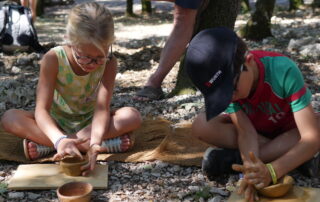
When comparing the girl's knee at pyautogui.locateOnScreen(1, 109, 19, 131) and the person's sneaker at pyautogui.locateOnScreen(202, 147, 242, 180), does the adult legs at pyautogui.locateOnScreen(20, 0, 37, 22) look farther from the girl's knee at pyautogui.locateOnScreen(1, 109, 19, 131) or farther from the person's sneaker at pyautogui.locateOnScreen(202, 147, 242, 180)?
the person's sneaker at pyautogui.locateOnScreen(202, 147, 242, 180)

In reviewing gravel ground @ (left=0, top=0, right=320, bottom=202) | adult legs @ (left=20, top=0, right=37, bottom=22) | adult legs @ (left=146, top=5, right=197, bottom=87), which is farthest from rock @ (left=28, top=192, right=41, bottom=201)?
adult legs @ (left=20, top=0, right=37, bottom=22)

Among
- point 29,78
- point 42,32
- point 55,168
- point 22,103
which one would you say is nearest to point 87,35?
point 55,168

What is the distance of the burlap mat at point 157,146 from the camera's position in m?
3.04

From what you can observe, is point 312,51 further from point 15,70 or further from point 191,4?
point 15,70

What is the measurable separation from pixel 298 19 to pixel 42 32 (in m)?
5.40

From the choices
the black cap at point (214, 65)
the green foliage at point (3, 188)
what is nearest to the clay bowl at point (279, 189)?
the black cap at point (214, 65)

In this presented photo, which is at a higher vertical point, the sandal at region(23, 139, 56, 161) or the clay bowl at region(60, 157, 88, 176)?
the clay bowl at region(60, 157, 88, 176)

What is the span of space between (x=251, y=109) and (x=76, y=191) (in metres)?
1.10

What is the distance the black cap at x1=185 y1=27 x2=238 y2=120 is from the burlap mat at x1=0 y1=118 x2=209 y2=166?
953mm

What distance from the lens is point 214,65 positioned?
6.72 ft

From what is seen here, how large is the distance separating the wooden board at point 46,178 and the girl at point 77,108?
0.09m

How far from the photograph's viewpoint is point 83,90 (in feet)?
10.4

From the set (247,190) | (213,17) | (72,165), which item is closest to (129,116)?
(72,165)

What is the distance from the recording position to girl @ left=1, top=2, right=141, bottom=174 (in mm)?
2723
